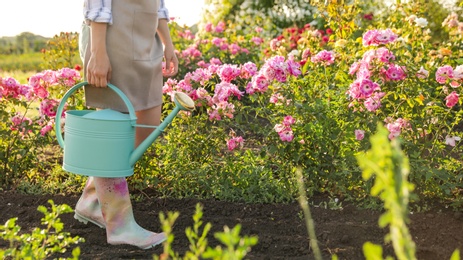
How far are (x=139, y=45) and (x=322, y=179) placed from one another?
1.25 metres

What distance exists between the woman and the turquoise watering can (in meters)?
0.08

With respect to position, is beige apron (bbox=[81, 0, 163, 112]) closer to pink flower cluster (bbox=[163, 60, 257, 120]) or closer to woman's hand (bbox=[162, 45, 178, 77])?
woman's hand (bbox=[162, 45, 178, 77])

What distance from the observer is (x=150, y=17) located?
2.78 metres

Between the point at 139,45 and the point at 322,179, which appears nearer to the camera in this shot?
the point at 139,45

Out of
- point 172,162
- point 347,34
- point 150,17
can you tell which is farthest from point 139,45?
point 347,34

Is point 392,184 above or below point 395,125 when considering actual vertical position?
above

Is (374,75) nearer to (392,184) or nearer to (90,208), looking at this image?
(90,208)

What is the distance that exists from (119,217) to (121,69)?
0.59 meters

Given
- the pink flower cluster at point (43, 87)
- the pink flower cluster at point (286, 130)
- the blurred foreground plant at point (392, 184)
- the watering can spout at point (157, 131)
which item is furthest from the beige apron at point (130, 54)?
the blurred foreground plant at point (392, 184)

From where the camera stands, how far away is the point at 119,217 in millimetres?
2824

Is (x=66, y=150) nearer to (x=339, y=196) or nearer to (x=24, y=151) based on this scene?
(x=24, y=151)

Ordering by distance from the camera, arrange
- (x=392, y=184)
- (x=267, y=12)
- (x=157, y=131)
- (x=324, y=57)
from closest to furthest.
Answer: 1. (x=392, y=184)
2. (x=157, y=131)
3. (x=324, y=57)
4. (x=267, y=12)

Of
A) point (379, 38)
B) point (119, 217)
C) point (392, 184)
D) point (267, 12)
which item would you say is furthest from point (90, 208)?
point (267, 12)

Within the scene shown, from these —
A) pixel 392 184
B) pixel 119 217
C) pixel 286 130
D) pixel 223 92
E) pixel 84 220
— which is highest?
pixel 392 184
